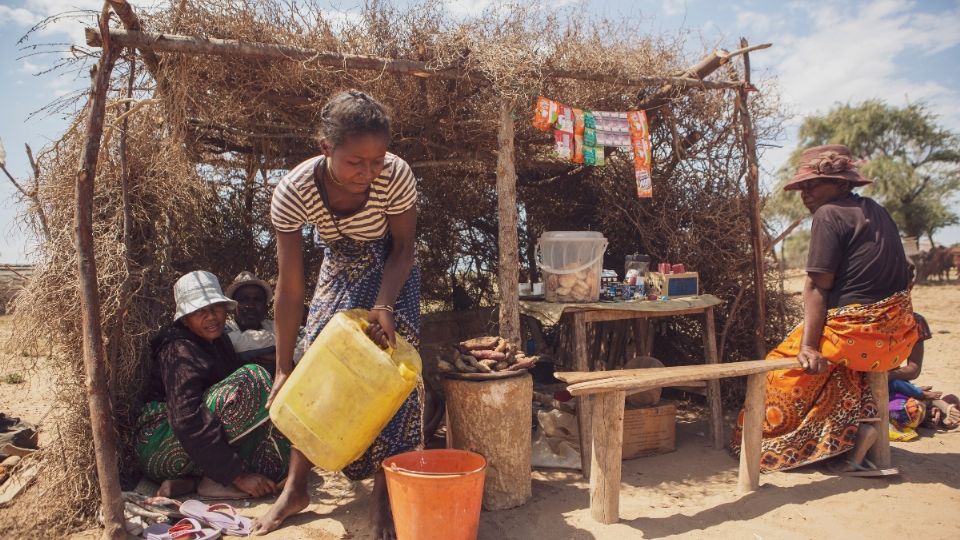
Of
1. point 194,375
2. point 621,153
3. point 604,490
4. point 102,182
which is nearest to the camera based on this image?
point 604,490

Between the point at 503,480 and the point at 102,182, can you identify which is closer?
the point at 503,480

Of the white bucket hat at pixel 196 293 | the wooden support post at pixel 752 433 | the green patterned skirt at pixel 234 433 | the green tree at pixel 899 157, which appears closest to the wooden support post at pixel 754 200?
the wooden support post at pixel 752 433

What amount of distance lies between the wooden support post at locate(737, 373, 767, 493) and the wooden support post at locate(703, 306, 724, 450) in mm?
878

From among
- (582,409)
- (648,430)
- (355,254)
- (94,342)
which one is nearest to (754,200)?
(648,430)

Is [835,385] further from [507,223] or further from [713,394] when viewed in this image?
[507,223]

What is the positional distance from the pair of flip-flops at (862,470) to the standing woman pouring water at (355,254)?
2.51 metres

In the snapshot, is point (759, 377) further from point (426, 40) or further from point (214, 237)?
point (214, 237)

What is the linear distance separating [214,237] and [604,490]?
11.3 ft

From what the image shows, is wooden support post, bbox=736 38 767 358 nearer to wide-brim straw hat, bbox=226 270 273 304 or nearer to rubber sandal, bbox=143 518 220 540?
wide-brim straw hat, bbox=226 270 273 304

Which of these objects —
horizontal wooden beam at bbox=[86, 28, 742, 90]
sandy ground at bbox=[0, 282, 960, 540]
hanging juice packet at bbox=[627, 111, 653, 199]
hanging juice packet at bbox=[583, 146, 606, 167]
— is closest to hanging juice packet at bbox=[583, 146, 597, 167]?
hanging juice packet at bbox=[583, 146, 606, 167]

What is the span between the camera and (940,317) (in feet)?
34.7

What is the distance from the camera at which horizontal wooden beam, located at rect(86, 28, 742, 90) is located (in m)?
2.96

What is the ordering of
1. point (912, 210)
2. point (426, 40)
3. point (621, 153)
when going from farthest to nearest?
point (912, 210)
point (621, 153)
point (426, 40)

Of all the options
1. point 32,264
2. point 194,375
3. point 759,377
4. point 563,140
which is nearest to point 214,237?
point 32,264
